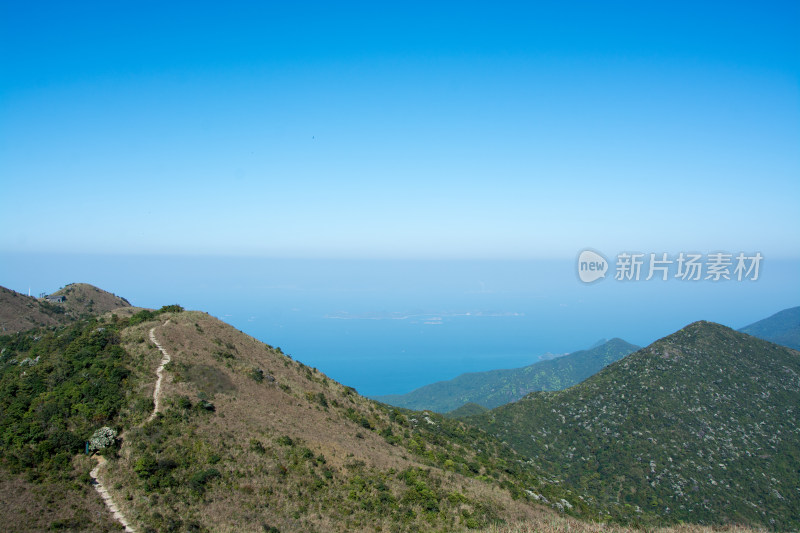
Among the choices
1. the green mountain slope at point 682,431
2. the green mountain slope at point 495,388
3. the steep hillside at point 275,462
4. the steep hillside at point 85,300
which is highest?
the steep hillside at point 275,462

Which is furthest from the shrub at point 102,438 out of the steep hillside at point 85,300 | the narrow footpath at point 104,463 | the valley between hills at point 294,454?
the steep hillside at point 85,300

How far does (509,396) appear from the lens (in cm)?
17325

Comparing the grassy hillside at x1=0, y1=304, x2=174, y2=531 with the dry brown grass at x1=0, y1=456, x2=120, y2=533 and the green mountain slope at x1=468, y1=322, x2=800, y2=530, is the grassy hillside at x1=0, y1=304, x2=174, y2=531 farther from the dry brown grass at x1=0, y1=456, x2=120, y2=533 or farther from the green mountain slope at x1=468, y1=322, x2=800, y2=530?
the green mountain slope at x1=468, y1=322, x2=800, y2=530

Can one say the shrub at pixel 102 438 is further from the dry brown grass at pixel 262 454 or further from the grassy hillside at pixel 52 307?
the grassy hillside at pixel 52 307

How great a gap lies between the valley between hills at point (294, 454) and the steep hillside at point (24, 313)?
27.1 m

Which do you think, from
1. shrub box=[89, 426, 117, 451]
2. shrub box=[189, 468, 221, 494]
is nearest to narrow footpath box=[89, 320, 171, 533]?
shrub box=[89, 426, 117, 451]

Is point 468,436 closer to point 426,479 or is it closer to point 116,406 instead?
point 426,479

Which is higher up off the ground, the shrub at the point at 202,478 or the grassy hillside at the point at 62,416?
the grassy hillside at the point at 62,416

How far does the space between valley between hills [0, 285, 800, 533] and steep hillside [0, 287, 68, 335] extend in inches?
1067

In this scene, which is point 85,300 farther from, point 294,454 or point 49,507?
point 49,507

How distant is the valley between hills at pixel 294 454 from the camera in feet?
66.4

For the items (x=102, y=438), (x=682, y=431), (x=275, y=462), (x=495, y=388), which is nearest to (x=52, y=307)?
(x=102, y=438)

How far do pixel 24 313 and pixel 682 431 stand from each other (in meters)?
110

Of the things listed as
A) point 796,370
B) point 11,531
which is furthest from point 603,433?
point 11,531
